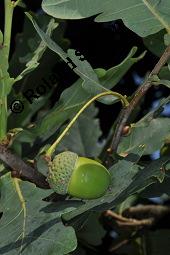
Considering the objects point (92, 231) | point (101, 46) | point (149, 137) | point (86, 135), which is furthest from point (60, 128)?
point (101, 46)

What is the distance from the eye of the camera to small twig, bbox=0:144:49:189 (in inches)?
49.3

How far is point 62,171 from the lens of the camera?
3.92 feet

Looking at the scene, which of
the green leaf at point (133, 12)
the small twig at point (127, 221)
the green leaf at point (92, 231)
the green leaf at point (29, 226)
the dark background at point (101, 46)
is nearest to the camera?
the green leaf at point (29, 226)

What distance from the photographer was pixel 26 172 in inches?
50.5

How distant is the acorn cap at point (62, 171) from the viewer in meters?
1.20

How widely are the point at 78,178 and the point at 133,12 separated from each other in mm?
349

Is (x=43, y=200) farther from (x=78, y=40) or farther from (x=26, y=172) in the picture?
(x=78, y=40)

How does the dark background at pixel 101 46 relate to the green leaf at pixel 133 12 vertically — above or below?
below

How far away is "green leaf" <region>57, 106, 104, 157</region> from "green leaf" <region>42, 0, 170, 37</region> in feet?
2.13

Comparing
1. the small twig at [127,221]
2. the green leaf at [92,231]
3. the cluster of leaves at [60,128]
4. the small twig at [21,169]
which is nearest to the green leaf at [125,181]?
the cluster of leaves at [60,128]

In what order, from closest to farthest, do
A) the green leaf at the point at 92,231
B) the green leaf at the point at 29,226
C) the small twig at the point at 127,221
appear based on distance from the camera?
the green leaf at the point at 29,226, the green leaf at the point at 92,231, the small twig at the point at 127,221

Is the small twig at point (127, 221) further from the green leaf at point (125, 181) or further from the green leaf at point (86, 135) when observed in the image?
the green leaf at point (125, 181)

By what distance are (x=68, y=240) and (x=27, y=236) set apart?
8 cm

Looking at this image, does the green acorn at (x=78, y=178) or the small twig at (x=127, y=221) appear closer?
the green acorn at (x=78, y=178)
